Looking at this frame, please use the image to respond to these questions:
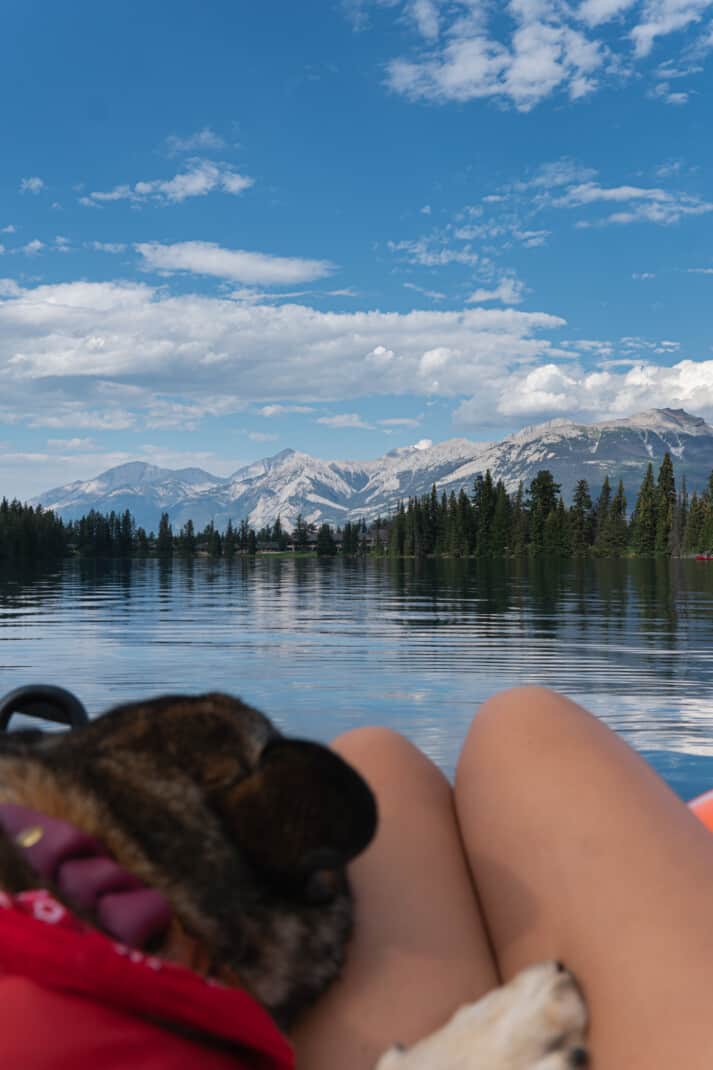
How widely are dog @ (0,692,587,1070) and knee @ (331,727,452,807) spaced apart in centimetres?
39

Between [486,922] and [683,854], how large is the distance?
0.33 meters

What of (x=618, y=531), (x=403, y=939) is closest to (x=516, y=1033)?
(x=403, y=939)

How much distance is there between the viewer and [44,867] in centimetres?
105

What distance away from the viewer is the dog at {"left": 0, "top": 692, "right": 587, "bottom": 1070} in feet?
3.45

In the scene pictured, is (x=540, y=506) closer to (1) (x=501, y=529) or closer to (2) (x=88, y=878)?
(1) (x=501, y=529)

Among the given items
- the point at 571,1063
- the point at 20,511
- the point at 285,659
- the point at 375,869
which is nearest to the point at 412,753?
the point at 375,869

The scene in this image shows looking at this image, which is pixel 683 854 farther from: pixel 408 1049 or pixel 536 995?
pixel 408 1049

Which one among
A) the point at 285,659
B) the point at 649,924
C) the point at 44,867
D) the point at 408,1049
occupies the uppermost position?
the point at 44,867

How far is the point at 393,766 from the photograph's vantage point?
170cm

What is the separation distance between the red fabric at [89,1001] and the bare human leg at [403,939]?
234 millimetres

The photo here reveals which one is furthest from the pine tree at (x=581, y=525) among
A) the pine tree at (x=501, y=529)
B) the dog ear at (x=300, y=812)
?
the dog ear at (x=300, y=812)

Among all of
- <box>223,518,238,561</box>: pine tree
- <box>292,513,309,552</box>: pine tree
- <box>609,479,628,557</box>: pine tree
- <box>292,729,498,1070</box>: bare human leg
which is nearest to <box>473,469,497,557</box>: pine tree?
<box>609,479,628,557</box>: pine tree

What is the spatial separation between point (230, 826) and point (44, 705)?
86 centimetres

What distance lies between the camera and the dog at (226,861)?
1.05 metres
